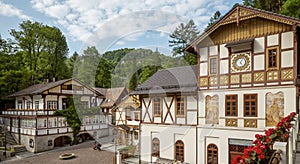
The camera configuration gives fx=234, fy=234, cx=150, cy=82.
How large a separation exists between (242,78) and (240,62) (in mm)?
781

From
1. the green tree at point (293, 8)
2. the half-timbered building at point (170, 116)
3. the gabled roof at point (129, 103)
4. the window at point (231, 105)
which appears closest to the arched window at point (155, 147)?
the half-timbered building at point (170, 116)

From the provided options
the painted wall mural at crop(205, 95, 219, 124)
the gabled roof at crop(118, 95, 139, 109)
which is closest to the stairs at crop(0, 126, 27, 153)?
the gabled roof at crop(118, 95, 139, 109)

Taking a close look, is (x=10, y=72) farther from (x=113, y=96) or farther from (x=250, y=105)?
(x=250, y=105)

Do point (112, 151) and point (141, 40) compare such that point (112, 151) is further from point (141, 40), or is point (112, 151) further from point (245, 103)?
point (245, 103)

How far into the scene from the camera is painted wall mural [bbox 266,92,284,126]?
1025 centimetres

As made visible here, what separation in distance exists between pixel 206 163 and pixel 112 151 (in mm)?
10043

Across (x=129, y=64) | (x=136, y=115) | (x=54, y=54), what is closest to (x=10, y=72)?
(x=54, y=54)

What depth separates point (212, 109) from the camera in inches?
479

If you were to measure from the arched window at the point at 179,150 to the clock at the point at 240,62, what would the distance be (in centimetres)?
508

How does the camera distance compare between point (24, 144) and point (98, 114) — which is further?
point (98, 114)

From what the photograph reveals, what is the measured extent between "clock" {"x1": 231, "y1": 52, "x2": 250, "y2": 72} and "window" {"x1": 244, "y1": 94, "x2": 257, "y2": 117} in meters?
1.34

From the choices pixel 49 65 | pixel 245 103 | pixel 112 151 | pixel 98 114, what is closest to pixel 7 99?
pixel 49 65

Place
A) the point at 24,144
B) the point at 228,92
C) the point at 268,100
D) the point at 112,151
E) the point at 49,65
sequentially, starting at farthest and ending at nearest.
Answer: the point at 49,65 < the point at 24,144 < the point at 112,151 < the point at 228,92 < the point at 268,100

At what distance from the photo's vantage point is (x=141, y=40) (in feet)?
42.2
